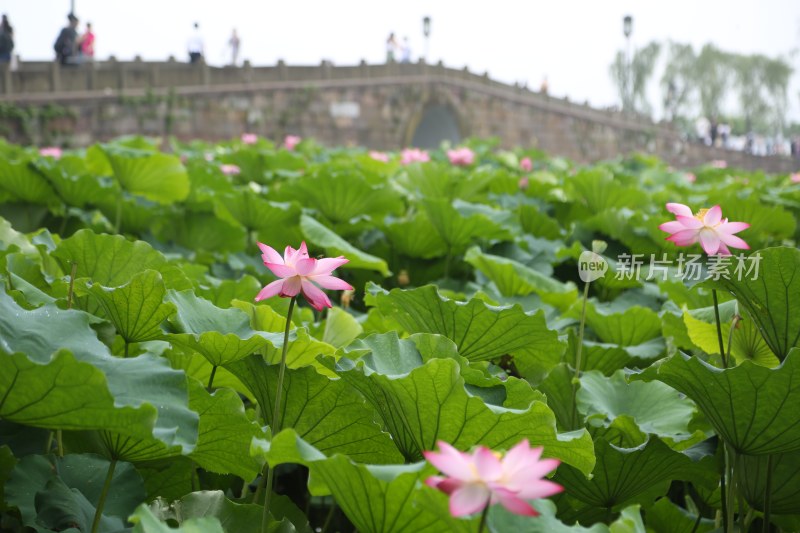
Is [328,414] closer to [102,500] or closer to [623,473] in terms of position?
[102,500]

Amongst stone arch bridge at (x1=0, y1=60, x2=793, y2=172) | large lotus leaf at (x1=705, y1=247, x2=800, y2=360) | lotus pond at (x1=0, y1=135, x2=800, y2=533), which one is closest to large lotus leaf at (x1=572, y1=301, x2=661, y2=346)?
lotus pond at (x1=0, y1=135, x2=800, y2=533)

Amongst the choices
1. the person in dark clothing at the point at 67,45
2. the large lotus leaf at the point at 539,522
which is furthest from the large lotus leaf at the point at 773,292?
the person in dark clothing at the point at 67,45

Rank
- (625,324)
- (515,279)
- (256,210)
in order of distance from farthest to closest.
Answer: (256,210) → (515,279) → (625,324)

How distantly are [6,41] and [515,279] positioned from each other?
14.5 meters

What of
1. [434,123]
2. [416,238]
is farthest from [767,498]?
[434,123]

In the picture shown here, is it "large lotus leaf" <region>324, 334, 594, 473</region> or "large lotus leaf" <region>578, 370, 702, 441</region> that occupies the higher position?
"large lotus leaf" <region>324, 334, 594, 473</region>

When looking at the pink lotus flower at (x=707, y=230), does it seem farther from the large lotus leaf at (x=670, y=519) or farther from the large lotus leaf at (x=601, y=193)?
the large lotus leaf at (x=601, y=193)

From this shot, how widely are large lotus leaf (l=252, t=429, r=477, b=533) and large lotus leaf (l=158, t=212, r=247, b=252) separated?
1.83 m

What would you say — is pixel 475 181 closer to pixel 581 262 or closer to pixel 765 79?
pixel 581 262

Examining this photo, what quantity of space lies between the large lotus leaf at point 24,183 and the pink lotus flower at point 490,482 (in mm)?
2209

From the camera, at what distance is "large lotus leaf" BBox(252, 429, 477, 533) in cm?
79

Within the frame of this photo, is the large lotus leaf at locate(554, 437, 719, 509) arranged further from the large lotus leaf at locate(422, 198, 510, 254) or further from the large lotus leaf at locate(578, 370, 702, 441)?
the large lotus leaf at locate(422, 198, 510, 254)

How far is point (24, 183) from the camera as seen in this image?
2.62 metres

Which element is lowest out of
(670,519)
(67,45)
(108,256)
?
(670,519)
